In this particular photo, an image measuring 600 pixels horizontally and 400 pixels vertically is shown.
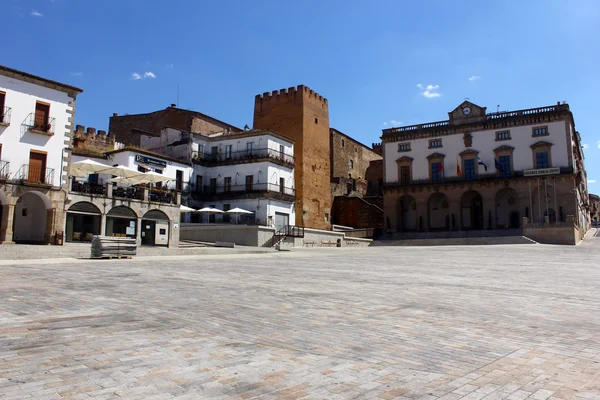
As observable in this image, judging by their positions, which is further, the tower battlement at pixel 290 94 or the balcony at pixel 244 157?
the tower battlement at pixel 290 94

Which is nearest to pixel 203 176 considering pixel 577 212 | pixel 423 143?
pixel 423 143

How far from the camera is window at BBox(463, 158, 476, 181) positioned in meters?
47.6

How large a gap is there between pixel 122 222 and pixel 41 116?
7.41 meters

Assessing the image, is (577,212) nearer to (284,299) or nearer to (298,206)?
(298,206)

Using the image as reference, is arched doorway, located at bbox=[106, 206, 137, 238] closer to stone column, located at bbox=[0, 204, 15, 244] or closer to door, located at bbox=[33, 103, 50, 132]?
stone column, located at bbox=[0, 204, 15, 244]

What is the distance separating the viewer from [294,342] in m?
5.00

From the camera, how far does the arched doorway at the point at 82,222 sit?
83.5ft

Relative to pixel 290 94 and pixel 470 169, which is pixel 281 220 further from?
pixel 470 169

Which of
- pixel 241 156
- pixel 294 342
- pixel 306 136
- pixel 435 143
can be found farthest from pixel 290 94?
pixel 294 342

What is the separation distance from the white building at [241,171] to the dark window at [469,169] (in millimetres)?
18437

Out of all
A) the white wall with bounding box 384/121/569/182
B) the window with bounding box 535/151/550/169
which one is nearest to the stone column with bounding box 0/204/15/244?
the white wall with bounding box 384/121/569/182

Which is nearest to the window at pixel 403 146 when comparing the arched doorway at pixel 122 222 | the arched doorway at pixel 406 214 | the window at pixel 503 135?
the arched doorway at pixel 406 214

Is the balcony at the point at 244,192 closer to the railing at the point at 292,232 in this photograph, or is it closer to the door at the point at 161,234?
the railing at the point at 292,232

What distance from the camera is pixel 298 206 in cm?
4672
